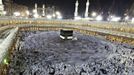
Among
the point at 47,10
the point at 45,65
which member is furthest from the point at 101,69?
the point at 47,10

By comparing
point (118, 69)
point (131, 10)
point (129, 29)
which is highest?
point (131, 10)

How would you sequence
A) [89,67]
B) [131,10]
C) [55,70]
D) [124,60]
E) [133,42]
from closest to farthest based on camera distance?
[55,70], [89,67], [124,60], [133,42], [131,10]

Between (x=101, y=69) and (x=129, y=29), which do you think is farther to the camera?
(x=129, y=29)

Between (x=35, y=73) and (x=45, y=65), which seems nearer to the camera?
(x=35, y=73)

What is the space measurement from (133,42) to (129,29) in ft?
24.3

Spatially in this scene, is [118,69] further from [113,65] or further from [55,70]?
[55,70]

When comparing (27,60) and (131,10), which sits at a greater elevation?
(131,10)

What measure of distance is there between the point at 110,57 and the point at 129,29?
63.6 feet

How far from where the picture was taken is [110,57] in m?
18.2

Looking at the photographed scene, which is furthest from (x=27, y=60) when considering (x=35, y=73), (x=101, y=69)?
(x=101, y=69)

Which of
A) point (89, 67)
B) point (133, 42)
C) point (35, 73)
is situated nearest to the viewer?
point (35, 73)

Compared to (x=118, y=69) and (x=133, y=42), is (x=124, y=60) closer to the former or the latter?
(x=118, y=69)

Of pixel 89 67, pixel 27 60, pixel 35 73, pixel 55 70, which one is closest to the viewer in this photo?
pixel 35 73

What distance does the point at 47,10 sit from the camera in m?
116
